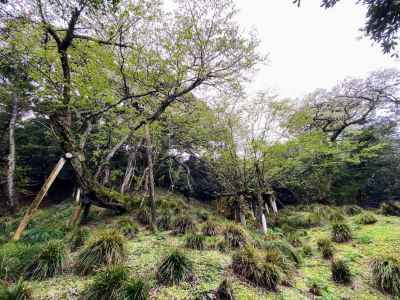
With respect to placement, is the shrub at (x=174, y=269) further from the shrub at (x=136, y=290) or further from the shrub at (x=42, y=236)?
the shrub at (x=42, y=236)

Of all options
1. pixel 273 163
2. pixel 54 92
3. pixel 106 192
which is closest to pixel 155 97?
pixel 54 92

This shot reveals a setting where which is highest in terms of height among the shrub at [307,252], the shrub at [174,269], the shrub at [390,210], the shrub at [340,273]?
the shrub at [390,210]

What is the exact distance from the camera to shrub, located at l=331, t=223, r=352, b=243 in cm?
524

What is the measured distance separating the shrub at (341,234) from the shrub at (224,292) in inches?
168

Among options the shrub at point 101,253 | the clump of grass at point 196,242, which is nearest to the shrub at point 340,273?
the clump of grass at point 196,242

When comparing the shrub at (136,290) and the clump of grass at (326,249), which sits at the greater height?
the shrub at (136,290)

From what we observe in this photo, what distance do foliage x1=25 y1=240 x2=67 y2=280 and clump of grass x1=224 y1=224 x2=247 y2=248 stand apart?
3.40 metres

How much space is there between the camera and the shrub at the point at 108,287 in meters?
2.52

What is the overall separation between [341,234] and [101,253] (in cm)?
616

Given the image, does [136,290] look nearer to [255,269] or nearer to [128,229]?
[255,269]

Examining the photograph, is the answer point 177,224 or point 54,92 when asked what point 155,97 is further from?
point 177,224

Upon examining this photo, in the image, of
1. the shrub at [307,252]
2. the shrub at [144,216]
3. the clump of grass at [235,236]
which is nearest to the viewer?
the clump of grass at [235,236]

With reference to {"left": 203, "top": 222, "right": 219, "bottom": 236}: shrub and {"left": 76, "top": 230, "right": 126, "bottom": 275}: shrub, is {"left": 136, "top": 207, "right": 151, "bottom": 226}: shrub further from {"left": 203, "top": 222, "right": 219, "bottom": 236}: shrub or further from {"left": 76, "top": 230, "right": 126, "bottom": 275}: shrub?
{"left": 76, "top": 230, "right": 126, "bottom": 275}: shrub

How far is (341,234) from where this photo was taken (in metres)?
5.29
